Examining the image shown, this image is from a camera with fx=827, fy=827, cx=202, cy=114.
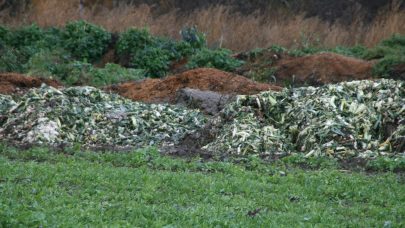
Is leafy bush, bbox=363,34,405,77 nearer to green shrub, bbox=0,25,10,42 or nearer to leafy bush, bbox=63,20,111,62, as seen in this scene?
leafy bush, bbox=63,20,111,62

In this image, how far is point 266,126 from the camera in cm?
1272

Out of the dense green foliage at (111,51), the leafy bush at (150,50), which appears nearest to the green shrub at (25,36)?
the dense green foliage at (111,51)

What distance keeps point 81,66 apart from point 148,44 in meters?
3.45

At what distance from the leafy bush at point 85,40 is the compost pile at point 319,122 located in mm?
10647

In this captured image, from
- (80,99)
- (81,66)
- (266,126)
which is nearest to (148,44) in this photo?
(81,66)

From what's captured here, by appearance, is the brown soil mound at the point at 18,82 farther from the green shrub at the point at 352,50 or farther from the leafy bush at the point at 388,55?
the green shrub at the point at 352,50

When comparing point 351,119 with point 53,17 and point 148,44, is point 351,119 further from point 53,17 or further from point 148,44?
point 53,17

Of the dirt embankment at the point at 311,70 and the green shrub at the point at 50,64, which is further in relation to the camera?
the green shrub at the point at 50,64

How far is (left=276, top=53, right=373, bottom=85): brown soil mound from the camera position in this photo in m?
19.1

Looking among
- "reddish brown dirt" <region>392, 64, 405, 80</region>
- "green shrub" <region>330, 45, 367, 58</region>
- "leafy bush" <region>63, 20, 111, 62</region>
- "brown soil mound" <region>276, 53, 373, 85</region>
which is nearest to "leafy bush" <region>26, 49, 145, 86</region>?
"leafy bush" <region>63, 20, 111, 62</region>

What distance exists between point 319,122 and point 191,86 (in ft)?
16.3

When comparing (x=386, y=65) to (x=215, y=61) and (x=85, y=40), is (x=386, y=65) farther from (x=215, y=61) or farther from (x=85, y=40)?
(x=85, y=40)

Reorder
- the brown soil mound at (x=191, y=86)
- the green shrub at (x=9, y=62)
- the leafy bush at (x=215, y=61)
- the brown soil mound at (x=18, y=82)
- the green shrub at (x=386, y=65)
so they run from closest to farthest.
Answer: the brown soil mound at (x=18, y=82)
the brown soil mound at (x=191, y=86)
the green shrub at (x=386, y=65)
the green shrub at (x=9, y=62)
the leafy bush at (x=215, y=61)

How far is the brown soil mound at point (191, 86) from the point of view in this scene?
16.4 meters
